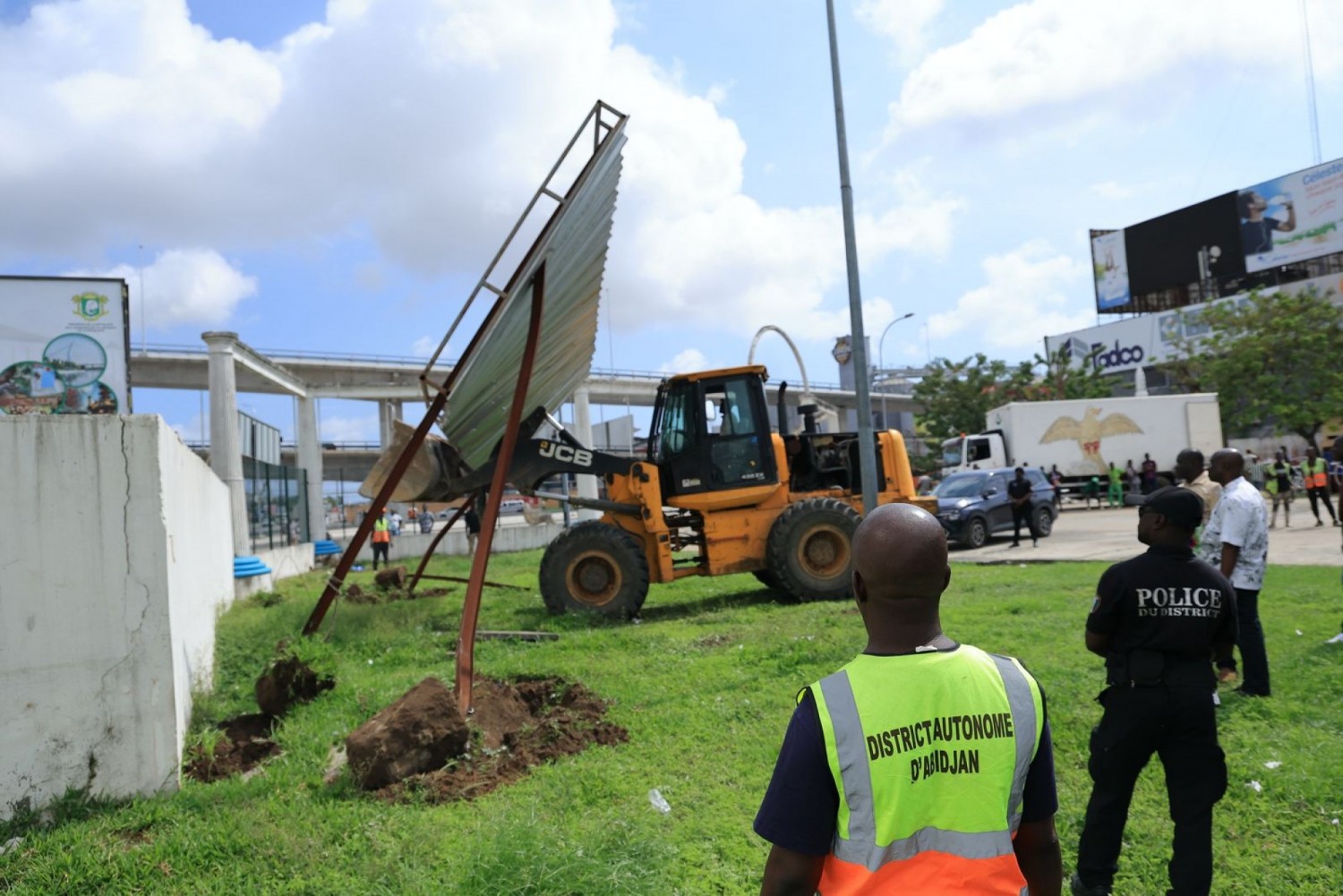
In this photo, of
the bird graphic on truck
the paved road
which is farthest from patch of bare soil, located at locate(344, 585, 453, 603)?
the bird graphic on truck

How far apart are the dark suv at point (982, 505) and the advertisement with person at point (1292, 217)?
3477 cm

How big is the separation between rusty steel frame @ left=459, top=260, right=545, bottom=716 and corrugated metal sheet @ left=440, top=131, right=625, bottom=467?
24 centimetres

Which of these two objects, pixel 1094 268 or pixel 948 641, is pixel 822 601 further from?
pixel 1094 268

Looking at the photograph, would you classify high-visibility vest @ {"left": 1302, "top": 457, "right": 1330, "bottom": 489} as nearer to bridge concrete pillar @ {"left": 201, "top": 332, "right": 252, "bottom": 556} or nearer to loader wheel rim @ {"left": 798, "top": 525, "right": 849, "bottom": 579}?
loader wheel rim @ {"left": 798, "top": 525, "right": 849, "bottom": 579}

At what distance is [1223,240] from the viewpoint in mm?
47875

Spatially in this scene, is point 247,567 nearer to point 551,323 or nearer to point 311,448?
point 551,323

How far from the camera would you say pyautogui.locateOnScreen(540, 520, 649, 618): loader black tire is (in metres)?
11.0

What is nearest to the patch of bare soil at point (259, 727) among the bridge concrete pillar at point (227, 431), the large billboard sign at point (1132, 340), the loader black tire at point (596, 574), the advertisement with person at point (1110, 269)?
the loader black tire at point (596, 574)

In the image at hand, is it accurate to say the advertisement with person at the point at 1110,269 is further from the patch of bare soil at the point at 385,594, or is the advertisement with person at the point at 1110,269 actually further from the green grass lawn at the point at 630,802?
the patch of bare soil at the point at 385,594

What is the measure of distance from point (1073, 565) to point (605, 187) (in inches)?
371

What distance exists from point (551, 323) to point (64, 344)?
7.11 m

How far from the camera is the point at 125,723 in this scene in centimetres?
504

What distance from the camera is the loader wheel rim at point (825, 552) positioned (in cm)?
1166

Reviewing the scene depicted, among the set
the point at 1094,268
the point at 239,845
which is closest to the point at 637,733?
the point at 239,845
